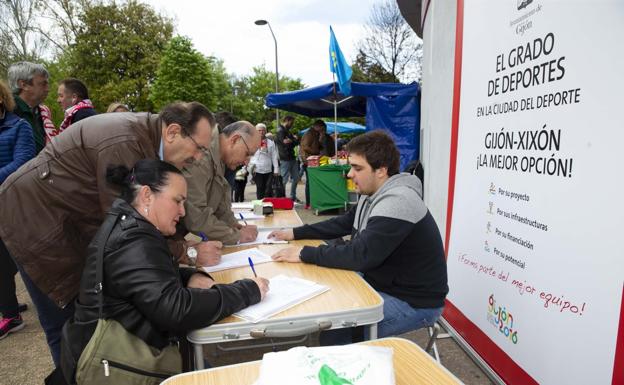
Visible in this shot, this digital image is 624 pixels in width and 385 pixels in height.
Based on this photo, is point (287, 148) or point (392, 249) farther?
point (287, 148)

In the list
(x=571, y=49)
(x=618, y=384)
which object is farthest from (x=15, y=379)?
(x=571, y=49)

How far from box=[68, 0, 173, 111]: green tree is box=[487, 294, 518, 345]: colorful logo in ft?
82.0

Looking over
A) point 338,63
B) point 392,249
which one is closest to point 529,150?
point 392,249

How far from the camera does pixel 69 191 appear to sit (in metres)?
1.81

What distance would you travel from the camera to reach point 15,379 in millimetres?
2590

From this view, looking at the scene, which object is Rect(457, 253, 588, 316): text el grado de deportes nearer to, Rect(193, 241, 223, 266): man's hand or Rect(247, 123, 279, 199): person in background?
Rect(193, 241, 223, 266): man's hand

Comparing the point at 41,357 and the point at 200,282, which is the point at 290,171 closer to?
the point at 41,357

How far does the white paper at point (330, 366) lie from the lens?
84 centimetres

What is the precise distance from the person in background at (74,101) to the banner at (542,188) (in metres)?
3.04

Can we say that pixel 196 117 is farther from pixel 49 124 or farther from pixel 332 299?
pixel 49 124

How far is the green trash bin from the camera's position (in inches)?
287

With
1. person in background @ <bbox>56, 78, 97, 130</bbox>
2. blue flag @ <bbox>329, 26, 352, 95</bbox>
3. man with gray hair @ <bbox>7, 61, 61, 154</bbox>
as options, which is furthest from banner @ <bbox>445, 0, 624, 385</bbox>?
blue flag @ <bbox>329, 26, 352, 95</bbox>

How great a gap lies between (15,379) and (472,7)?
12.4 ft

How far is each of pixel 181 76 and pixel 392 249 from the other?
26.3 metres
